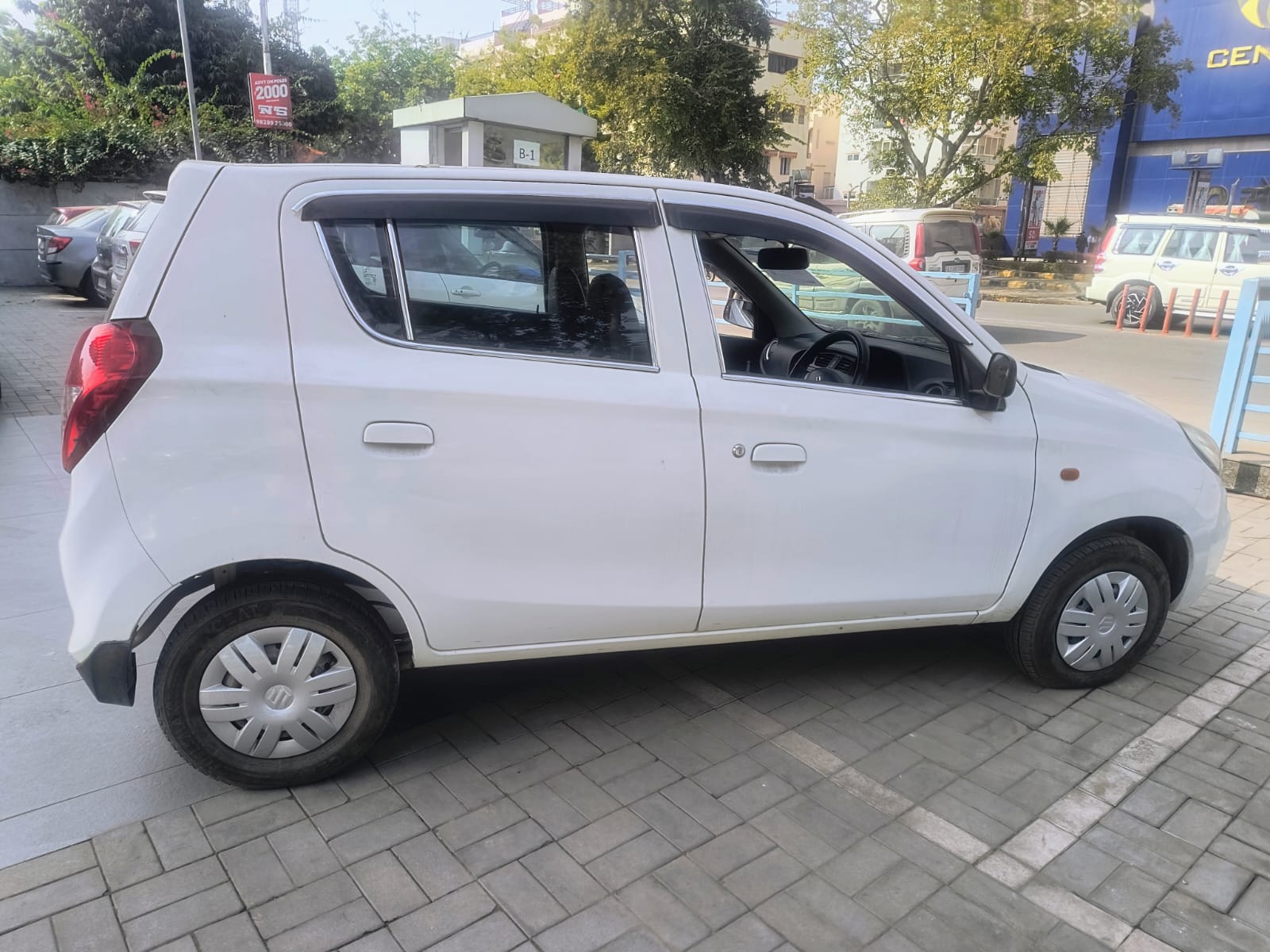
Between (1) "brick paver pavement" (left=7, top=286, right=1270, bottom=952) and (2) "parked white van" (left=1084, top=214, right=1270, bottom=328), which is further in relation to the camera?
(2) "parked white van" (left=1084, top=214, right=1270, bottom=328)

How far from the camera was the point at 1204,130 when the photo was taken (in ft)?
88.2

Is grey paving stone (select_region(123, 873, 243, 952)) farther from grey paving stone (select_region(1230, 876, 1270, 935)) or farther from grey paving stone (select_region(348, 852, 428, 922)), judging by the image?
grey paving stone (select_region(1230, 876, 1270, 935))

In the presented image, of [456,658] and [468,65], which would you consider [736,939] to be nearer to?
[456,658]

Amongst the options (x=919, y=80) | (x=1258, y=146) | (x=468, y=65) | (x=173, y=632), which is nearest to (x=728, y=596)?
(x=173, y=632)

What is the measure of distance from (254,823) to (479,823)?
667 mm

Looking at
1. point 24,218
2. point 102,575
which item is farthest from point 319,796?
point 24,218

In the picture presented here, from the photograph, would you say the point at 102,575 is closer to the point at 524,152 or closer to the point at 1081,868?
the point at 1081,868

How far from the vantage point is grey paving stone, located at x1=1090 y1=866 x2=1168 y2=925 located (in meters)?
2.56

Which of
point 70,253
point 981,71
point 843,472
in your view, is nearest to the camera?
A: point 843,472

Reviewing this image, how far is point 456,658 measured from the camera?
304 centimetres

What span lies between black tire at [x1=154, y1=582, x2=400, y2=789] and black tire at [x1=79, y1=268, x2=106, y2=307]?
43.8 feet

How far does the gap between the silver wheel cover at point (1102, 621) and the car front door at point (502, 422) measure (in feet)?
5.17

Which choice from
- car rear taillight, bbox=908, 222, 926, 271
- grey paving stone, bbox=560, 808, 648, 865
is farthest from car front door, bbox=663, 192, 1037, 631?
car rear taillight, bbox=908, 222, 926, 271

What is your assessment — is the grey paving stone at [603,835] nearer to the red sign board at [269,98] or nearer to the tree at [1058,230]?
the red sign board at [269,98]
